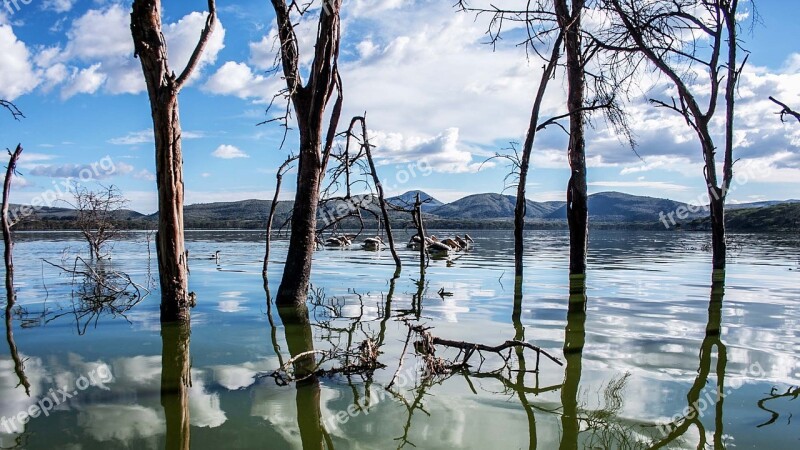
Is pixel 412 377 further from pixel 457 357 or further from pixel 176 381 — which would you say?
pixel 176 381

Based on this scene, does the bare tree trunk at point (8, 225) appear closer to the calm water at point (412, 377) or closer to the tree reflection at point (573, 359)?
the calm water at point (412, 377)

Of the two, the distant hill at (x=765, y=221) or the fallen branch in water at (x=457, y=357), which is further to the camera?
the distant hill at (x=765, y=221)

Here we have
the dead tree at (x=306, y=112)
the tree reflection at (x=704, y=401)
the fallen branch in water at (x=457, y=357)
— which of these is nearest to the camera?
the tree reflection at (x=704, y=401)

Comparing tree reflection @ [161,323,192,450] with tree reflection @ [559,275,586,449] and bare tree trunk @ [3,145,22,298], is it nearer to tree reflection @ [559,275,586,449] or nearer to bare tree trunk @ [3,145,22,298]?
tree reflection @ [559,275,586,449]

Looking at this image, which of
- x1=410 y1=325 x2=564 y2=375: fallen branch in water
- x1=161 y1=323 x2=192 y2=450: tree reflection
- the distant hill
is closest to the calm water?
x1=161 y1=323 x2=192 y2=450: tree reflection

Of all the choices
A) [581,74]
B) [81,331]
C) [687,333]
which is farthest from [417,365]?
[581,74]

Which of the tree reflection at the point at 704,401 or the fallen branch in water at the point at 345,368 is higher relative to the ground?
the fallen branch in water at the point at 345,368

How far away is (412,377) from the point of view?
564 cm

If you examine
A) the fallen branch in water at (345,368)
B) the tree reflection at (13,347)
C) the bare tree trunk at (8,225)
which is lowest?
the tree reflection at (13,347)

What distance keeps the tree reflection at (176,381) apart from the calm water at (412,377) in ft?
0.07

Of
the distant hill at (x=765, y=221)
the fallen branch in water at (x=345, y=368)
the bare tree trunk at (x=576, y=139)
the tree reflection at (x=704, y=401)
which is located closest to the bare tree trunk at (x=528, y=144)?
the bare tree trunk at (x=576, y=139)

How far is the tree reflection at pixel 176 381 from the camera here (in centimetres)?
424

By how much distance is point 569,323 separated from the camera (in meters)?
8.72

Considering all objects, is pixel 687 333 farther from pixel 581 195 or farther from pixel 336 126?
pixel 336 126
